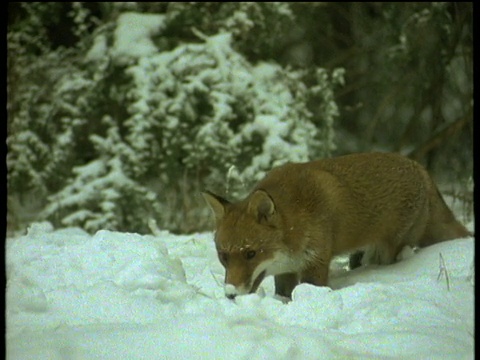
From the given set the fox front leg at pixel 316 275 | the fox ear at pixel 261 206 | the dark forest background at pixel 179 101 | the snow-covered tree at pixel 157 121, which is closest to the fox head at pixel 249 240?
the fox ear at pixel 261 206

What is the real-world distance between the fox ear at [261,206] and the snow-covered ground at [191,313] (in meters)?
0.59

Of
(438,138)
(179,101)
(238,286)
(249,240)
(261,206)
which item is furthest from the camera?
(438,138)

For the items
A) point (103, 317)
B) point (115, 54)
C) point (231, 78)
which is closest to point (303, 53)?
point (231, 78)

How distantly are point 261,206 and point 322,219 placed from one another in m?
0.62

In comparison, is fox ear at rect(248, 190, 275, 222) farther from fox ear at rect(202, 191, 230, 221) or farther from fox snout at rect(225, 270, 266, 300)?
fox snout at rect(225, 270, 266, 300)

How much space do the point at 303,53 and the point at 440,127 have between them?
2940 millimetres

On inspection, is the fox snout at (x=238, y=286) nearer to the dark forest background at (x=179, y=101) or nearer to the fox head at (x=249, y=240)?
the fox head at (x=249, y=240)

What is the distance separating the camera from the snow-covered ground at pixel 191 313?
277 cm

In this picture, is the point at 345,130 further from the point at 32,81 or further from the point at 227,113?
the point at 32,81

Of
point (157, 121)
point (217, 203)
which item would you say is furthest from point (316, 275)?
point (157, 121)

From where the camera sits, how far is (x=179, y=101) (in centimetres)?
1008

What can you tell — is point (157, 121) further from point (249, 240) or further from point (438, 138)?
point (249, 240)

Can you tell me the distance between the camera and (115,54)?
411 inches

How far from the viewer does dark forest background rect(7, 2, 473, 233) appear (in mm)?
10000
